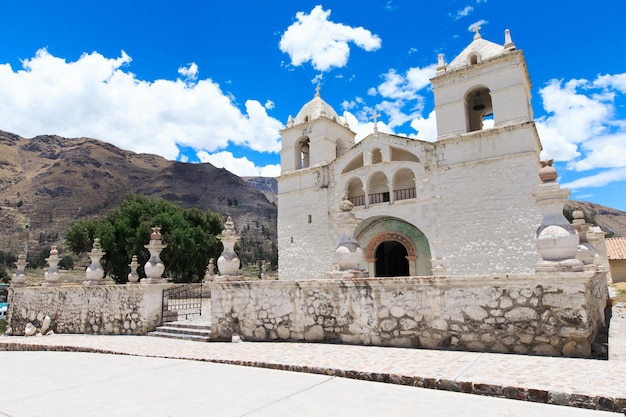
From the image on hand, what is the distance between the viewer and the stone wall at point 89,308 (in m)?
10.4

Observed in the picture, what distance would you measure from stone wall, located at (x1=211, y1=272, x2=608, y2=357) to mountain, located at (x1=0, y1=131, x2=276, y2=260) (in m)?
56.3

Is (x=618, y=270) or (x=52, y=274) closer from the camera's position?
(x=52, y=274)

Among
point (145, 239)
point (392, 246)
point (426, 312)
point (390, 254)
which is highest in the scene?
point (145, 239)

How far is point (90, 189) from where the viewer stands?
290 ft

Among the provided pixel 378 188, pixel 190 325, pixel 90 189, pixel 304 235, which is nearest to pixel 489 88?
pixel 378 188

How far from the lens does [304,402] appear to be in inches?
153

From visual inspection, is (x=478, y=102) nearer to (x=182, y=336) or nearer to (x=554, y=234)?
(x=554, y=234)

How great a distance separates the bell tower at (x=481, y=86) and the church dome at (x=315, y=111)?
606 cm

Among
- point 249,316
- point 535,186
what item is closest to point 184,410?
point 249,316

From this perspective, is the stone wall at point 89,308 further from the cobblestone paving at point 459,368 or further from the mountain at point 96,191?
the mountain at point 96,191

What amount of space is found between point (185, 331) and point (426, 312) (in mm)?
5944

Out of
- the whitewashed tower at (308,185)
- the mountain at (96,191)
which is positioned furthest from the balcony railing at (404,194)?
the mountain at (96,191)

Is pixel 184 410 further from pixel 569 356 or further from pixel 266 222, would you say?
pixel 266 222

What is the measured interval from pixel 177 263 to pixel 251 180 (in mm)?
138946
